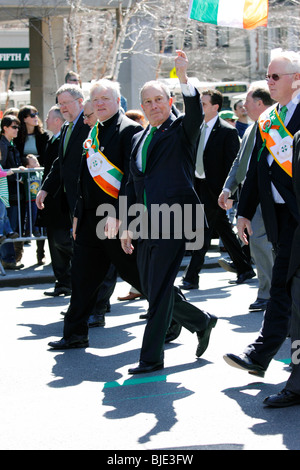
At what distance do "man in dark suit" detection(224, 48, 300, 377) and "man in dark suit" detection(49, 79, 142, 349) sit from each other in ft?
4.03

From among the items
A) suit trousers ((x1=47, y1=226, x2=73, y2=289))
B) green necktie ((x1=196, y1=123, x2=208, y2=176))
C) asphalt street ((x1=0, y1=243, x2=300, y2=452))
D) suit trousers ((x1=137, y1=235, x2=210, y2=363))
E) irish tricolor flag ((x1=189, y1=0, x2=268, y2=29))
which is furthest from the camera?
green necktie ((x1=196, y1=123, x2=208, y2=176))

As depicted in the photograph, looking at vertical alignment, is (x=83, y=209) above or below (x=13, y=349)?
above

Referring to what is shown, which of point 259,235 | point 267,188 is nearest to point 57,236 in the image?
point 259,235

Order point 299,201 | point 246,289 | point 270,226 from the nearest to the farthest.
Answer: point 299,201, point 270,226, point 246,289

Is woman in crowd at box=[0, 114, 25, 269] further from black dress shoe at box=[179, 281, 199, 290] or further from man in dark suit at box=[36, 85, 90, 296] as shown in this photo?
man in dark suit at box=[36, 85, 90, 296]

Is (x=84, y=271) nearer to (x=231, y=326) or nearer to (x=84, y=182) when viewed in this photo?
(x=84, y=182)

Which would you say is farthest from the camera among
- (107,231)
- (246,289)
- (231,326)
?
(246,289)

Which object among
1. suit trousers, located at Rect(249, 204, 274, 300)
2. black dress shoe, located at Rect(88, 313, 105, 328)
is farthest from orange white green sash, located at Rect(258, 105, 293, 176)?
black dress shoe, located at Rect(88, 313, 105, 328)

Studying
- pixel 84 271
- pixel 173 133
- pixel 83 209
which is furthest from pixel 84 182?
pixel 173 133

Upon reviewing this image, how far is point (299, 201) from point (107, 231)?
185cm

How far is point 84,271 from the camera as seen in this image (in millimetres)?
6984

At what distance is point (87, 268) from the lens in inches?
275

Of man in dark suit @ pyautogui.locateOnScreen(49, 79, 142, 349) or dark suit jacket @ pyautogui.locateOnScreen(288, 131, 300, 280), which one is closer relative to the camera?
dark suit jacket @ pyautogui.locateOnScreen(288, 131, 300, 280)

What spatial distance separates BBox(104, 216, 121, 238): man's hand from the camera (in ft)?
20.9
